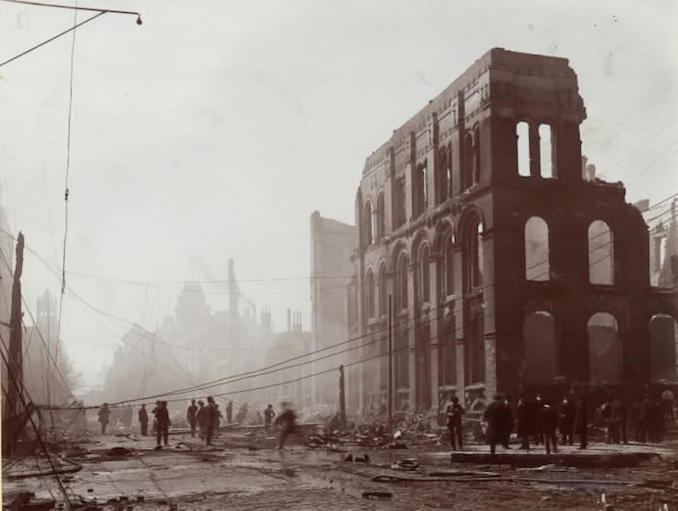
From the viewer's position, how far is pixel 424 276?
3684 cm

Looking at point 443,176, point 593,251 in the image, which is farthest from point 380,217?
point 593,251

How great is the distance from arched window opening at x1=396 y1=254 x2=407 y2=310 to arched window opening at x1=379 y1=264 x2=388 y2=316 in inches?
58.4

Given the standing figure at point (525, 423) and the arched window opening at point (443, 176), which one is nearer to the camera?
the standing figure at point (525, 423)

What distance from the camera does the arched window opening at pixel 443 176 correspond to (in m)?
35.3

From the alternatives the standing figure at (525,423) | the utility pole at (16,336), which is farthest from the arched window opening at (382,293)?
the standing figure at (525,423)

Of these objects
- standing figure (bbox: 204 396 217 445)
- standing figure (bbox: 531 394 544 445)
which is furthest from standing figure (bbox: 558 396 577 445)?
standing figure (bbox: 204 396 217 445)

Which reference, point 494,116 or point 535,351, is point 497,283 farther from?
point 535,351

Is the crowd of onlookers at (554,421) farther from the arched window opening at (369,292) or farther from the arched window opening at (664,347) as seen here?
the arched window opening at (369,292)

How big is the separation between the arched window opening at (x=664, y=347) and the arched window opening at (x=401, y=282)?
1099 centimetres

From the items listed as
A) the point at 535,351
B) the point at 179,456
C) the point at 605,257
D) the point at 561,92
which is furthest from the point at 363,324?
the point at 179,456

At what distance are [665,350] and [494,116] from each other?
48.5ft

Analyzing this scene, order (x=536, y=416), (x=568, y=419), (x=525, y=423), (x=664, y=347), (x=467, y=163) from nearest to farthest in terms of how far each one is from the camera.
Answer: (x=525, y=423)
(x=536, y=416)
(x=568, y=419)
(x=467, y=163)
(x=664, y=347)

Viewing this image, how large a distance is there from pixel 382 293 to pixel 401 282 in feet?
7.76

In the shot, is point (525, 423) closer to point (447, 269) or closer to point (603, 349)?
point (447, 269)
